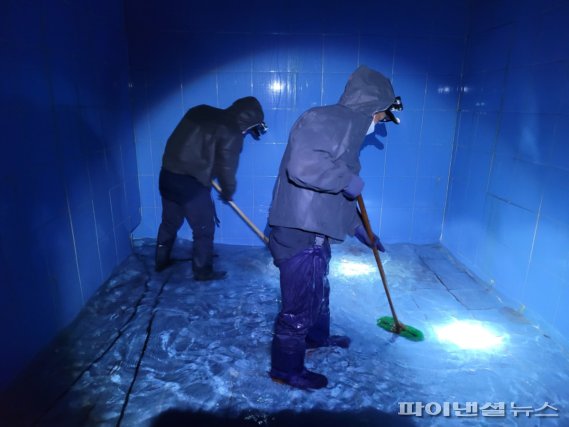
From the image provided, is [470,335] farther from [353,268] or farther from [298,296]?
[298,296]

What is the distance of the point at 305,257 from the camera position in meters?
1.89

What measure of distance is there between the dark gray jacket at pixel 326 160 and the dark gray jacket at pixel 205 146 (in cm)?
111

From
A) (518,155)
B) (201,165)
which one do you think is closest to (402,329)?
(518,155)

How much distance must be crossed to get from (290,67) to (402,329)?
2.61m

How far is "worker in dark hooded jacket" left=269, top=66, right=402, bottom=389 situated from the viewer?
1.79 m

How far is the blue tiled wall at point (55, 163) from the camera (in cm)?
185

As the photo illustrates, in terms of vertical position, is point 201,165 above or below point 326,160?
below

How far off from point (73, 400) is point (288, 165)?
5.35 feet

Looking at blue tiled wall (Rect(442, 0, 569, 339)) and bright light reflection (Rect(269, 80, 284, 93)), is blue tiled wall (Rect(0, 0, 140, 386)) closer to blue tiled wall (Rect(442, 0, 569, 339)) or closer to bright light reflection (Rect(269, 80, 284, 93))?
bright light reflection (Rect(269, 80, 284, 93))

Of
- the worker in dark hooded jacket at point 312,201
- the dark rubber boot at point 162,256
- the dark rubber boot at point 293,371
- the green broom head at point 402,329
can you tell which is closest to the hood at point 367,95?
the worker in dark hooded jacket at point 312,201

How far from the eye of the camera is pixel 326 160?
5.86ft

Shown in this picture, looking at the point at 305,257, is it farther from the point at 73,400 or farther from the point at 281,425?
the point at 73,400

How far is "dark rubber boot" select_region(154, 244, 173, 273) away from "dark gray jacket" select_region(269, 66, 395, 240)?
175 centimetres

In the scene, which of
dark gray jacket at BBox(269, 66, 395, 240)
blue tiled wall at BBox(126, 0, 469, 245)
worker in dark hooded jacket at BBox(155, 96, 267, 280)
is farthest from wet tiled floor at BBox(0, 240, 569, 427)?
blue tiled wall at BBox(126, 0, 469, 245)
